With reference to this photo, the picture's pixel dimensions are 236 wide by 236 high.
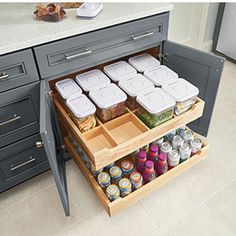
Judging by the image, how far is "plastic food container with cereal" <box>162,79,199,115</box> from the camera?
4.08 ft

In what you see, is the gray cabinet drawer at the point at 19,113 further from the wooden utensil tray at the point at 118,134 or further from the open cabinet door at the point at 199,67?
the open cabinet door at the point at 199,67

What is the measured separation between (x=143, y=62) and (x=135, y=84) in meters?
0.23

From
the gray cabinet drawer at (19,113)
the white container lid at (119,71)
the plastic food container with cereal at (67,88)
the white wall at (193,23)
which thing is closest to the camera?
the gray cabinet drawer at (19,113)

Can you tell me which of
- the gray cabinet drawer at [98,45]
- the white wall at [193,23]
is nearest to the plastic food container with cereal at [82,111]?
the gray cabinet drawer at [98,45]

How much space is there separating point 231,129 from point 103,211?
1.04 m

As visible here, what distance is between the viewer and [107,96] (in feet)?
4.08

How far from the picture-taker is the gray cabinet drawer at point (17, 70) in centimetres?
105

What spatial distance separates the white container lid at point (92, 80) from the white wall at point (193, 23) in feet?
3.70

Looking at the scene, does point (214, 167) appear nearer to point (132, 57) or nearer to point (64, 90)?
point (132, 57)

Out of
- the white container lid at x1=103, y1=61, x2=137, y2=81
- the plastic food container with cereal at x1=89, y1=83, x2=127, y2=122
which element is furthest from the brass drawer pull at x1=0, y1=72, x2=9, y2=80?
the white container lid at x1=103, y1=61, x2=137, y2=81

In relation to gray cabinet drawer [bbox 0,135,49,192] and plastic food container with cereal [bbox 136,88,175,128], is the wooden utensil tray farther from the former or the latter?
gray cabinet drawer [bbox 0,135,49,192]

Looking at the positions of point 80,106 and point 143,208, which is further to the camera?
point 143,208

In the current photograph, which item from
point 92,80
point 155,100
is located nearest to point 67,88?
point 92,80

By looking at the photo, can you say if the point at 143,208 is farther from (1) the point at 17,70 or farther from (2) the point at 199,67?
(1) the point at 17,70
